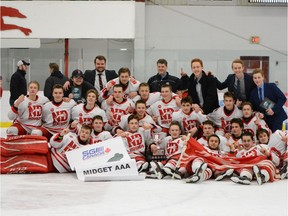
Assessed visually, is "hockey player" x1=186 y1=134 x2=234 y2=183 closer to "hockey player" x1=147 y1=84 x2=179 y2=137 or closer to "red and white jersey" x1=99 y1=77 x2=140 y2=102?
"hockey player" x1=147 y1=84 x2=179 y2=137

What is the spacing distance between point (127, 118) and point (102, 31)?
602 centimetres

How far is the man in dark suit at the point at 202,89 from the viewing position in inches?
243

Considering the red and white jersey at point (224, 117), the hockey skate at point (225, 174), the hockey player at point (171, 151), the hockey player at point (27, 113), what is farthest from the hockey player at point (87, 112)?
the hockey skate at point (225, 174)

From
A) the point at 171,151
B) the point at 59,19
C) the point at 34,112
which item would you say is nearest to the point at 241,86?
the point at 171,151

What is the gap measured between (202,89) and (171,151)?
0.94 m

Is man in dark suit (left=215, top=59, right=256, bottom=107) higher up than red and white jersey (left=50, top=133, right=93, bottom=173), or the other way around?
man in dark suit (left=215, top=59, right=256, bottom=107)

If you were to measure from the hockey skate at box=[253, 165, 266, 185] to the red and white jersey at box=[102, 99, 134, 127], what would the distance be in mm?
1631

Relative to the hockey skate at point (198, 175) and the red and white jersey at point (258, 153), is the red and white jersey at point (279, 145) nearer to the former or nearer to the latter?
the red and white jersey at point (258, 153)

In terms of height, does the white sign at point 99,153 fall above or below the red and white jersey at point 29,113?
below

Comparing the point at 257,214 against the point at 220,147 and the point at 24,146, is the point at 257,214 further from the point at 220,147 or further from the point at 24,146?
the point at 24,146

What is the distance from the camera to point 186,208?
391 cm

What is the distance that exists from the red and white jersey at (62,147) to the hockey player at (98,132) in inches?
3.9

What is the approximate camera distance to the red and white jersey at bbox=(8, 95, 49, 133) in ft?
19.9

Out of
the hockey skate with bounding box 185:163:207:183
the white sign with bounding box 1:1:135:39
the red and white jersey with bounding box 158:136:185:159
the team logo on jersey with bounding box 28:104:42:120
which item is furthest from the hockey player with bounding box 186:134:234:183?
the white sign with bounding box 1:1:135:39
